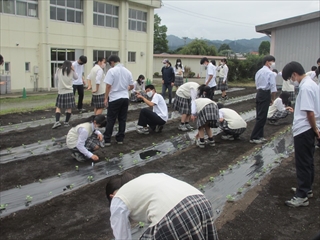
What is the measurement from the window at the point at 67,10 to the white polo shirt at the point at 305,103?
18.4 m

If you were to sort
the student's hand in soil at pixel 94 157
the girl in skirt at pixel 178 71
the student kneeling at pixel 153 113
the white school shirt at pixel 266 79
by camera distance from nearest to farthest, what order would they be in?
the student's hand in soil at pixel 94 157 < the white school shirt at pixel 266 79 < the student kneeling at pixel 153 113 < the girl in skirt at pixel 178 71

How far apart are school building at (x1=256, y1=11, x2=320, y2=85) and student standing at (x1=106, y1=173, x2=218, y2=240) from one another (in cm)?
1850

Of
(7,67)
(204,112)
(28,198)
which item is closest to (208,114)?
(204,112)

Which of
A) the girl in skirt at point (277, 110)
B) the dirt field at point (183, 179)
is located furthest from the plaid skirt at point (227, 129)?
the girl in skirt at point (277, 110)

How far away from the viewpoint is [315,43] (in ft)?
61.5

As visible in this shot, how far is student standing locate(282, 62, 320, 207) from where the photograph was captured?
4.24 meters

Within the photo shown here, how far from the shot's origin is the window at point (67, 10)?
A: 2005 centimetres

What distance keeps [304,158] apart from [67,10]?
63.1 feet

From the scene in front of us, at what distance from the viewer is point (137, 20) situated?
26.0m

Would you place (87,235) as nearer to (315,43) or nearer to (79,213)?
(79,213)

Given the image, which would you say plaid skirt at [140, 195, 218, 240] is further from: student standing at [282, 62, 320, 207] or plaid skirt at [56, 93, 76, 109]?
plaid skirt at [56, 93, 76, 109]

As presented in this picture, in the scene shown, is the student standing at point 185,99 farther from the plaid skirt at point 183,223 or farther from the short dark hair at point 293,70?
the plaid skirt at point 183,223

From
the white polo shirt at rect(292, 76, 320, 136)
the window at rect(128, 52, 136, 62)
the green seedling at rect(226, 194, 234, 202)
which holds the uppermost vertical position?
the window at rect(128, 52, 136, 62)

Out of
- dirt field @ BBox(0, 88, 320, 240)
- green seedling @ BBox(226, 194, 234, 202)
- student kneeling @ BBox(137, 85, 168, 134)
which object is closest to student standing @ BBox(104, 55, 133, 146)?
dirt field @ BBox(0, 88, 320, 240)
